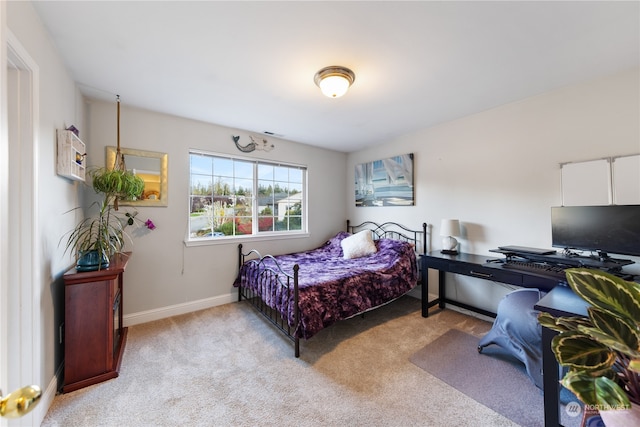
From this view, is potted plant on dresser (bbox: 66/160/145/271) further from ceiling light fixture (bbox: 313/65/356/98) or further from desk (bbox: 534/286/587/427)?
desk (bbox: 534/286/587/427)

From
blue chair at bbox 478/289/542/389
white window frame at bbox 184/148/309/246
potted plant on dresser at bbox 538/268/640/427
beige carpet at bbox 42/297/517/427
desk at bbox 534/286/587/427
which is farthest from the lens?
white window frame at bbox 184/148/309/246

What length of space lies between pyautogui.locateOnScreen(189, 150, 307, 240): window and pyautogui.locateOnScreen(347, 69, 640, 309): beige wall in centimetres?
182

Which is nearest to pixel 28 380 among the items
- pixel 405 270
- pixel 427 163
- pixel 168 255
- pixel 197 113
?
pixel 168 255

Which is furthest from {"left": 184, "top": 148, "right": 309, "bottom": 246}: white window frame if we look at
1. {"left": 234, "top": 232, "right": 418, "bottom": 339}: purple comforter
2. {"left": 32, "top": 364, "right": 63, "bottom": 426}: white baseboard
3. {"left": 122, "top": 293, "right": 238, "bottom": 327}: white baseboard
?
{"left": 32, "top": 364, "right": 63, "bottom": 426}: white baseboard

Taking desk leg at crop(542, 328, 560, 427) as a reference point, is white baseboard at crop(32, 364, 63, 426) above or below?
below

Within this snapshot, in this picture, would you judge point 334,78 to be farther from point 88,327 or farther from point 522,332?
point 88,327

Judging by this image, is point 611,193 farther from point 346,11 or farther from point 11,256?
point 11,256

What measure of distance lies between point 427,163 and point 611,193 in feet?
5.65

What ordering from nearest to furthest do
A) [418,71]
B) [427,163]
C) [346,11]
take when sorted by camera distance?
[346,11], [418,71], [427,163]

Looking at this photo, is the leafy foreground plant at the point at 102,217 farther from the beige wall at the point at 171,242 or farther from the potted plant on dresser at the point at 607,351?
the potted plant on dresser at the point at 607,351

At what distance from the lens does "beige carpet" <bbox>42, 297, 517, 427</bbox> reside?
1516mm

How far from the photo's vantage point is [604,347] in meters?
0.75

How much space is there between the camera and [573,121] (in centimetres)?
232

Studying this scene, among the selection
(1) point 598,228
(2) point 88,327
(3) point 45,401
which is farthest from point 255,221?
(1) point 598,228
